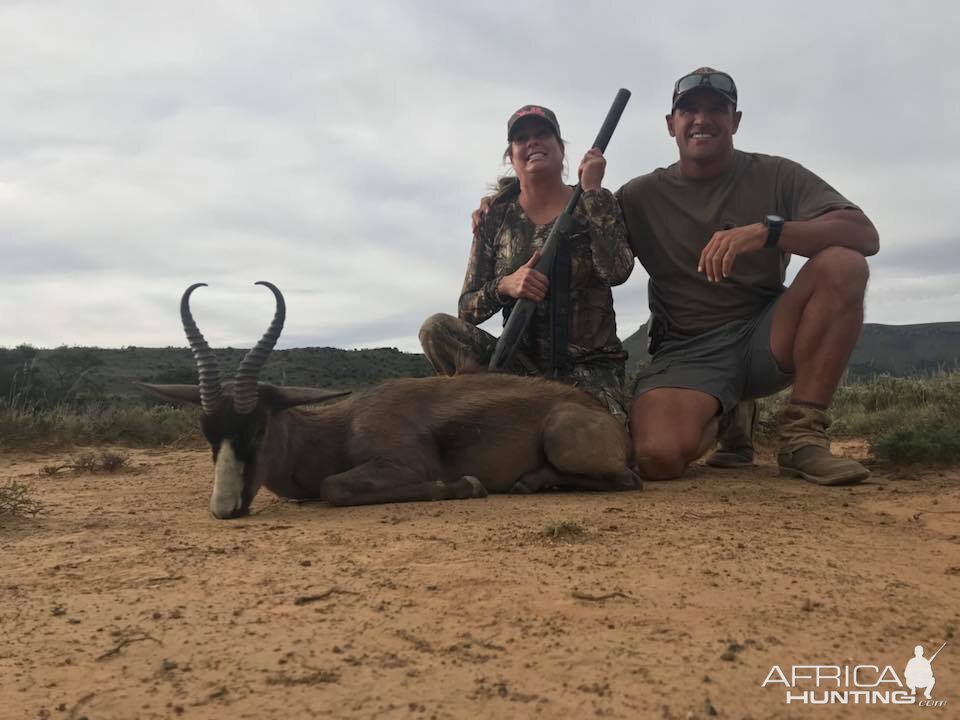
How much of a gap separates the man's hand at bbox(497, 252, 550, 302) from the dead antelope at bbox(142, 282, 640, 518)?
88 centimetres

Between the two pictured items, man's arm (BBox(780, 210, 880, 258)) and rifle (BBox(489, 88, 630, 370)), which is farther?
rifle (BBox(489, 88, 630, 370))

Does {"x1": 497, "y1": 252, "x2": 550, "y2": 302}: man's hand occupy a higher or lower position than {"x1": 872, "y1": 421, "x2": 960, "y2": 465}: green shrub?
higher

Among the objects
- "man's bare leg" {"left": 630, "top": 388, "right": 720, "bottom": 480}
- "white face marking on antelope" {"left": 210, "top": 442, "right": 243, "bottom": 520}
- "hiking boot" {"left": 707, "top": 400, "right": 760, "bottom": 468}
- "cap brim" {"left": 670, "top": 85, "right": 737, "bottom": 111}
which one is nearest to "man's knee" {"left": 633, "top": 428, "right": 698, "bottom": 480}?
"man's bare leg" {"left": 630, "top": 388, "right": 720, "bottom": 480}

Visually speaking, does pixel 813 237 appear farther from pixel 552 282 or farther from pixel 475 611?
pixel 475 611

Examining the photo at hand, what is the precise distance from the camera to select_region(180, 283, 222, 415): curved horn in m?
4.83

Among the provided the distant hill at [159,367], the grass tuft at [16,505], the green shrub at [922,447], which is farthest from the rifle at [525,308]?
the distant hill at [159,367]

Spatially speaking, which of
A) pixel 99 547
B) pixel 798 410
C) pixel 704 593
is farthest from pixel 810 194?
pixel 99 547

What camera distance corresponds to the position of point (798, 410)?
5758mm

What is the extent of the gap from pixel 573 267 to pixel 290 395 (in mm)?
2931

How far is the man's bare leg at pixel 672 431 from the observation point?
5.93m

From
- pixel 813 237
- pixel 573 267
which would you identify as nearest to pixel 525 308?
pixel 573 267

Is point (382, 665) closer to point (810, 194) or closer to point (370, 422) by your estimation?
point (370, 422)

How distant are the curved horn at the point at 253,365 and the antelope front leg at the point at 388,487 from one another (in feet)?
2.47

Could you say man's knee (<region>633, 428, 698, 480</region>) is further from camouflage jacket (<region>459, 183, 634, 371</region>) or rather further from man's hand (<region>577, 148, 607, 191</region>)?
man's hand (<region>577, 148, 607, 191</region>)
